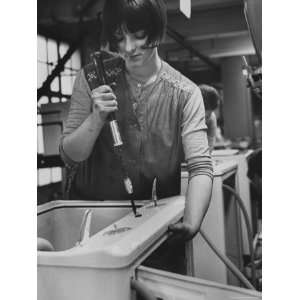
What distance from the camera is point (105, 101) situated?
1760mm

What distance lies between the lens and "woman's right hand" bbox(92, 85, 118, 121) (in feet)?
5.77

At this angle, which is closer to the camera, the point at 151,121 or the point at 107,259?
the point at 107,259

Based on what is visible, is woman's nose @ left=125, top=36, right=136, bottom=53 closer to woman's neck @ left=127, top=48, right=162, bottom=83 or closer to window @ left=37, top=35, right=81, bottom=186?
woman's neck @ left=127, top=48, right=162, bottom=83

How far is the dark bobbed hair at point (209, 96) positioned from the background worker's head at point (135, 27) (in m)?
0.25

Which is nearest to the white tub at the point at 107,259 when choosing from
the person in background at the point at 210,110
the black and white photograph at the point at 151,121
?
the black and white photograph at the point at 151,121

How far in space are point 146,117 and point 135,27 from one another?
0.34m

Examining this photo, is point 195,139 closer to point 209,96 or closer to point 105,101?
point 209,96

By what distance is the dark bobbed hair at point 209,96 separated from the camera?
5.86 feet

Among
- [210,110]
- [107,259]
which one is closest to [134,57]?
[210,110]

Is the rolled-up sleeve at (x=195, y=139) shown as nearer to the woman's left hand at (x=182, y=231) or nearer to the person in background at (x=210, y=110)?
the person in background at (x=210, y=110)
